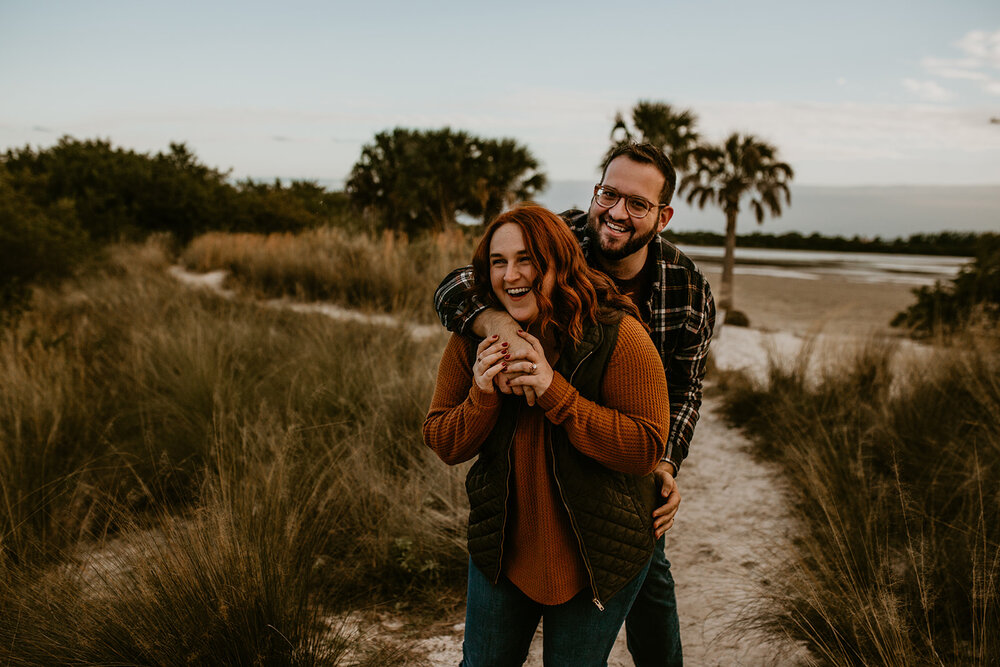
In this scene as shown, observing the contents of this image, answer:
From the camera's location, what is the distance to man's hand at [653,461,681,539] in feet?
5.07

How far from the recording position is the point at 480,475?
4.91 feet

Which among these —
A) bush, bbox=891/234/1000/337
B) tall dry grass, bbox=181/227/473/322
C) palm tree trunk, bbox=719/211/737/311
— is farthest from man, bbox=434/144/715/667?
palm tree trunk, bbox=719/211/737/311

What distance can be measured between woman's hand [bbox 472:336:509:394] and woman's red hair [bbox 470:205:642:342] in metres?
0.16

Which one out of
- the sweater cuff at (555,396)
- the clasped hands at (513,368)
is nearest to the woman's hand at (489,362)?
the clasped hands at (513,368)

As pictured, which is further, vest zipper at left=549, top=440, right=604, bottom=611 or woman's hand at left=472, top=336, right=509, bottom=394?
vest zipper at left=549, top=440, right=604, bottom=611

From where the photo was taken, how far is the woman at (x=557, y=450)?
1.37 m

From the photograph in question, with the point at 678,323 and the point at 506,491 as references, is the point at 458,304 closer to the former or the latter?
the point at 506,491

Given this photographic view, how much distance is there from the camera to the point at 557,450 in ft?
4.64

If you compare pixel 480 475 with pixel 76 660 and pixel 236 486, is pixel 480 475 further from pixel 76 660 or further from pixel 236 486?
pixel 236 486

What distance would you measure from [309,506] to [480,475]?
161 cm

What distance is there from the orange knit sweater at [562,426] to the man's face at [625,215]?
0.37 meters

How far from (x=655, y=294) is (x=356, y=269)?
346 inches

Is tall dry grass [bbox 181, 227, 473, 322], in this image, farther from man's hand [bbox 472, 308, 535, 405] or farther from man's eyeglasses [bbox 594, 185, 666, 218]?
man's hand [bbox 472, 308, 535, 405]

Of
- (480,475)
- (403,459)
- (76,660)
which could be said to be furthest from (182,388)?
(480,475)
